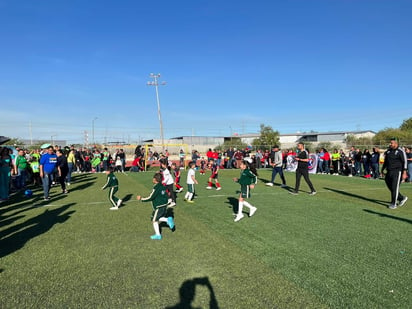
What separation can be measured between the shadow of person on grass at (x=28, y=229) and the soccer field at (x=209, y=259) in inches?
0.9

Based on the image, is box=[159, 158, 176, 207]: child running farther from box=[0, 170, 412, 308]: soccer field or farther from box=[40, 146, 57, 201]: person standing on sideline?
box=[40, 146, 57, 201]: person standing on sideline

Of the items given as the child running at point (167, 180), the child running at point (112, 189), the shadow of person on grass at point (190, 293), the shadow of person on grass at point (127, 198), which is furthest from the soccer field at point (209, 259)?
the shadow of person on grass at point (127, 198)

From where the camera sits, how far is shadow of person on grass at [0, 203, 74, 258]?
5549 mm

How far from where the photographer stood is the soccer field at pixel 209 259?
11.8 feet

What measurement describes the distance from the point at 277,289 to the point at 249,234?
2.37 meters

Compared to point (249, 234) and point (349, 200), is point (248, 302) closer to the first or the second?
point (249, 234)

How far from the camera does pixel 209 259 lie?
4.80 m

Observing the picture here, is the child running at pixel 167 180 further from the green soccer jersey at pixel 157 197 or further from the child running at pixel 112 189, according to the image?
the green soccer jersey at pixel 157 197

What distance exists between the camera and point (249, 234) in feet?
20.1

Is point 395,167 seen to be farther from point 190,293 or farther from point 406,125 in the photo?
point 406,125

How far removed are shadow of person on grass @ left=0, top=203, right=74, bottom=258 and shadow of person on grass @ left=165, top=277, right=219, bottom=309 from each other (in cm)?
346

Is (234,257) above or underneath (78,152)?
underneath

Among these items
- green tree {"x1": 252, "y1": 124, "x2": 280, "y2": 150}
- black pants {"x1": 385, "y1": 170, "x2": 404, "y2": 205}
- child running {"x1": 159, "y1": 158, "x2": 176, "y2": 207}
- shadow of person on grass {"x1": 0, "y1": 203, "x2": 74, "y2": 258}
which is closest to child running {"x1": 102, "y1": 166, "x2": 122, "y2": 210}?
shadow of person on grass {"x1": 0, "y1": 203, "x2": 74, "y2": 258}

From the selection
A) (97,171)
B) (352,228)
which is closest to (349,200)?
(352,228)
